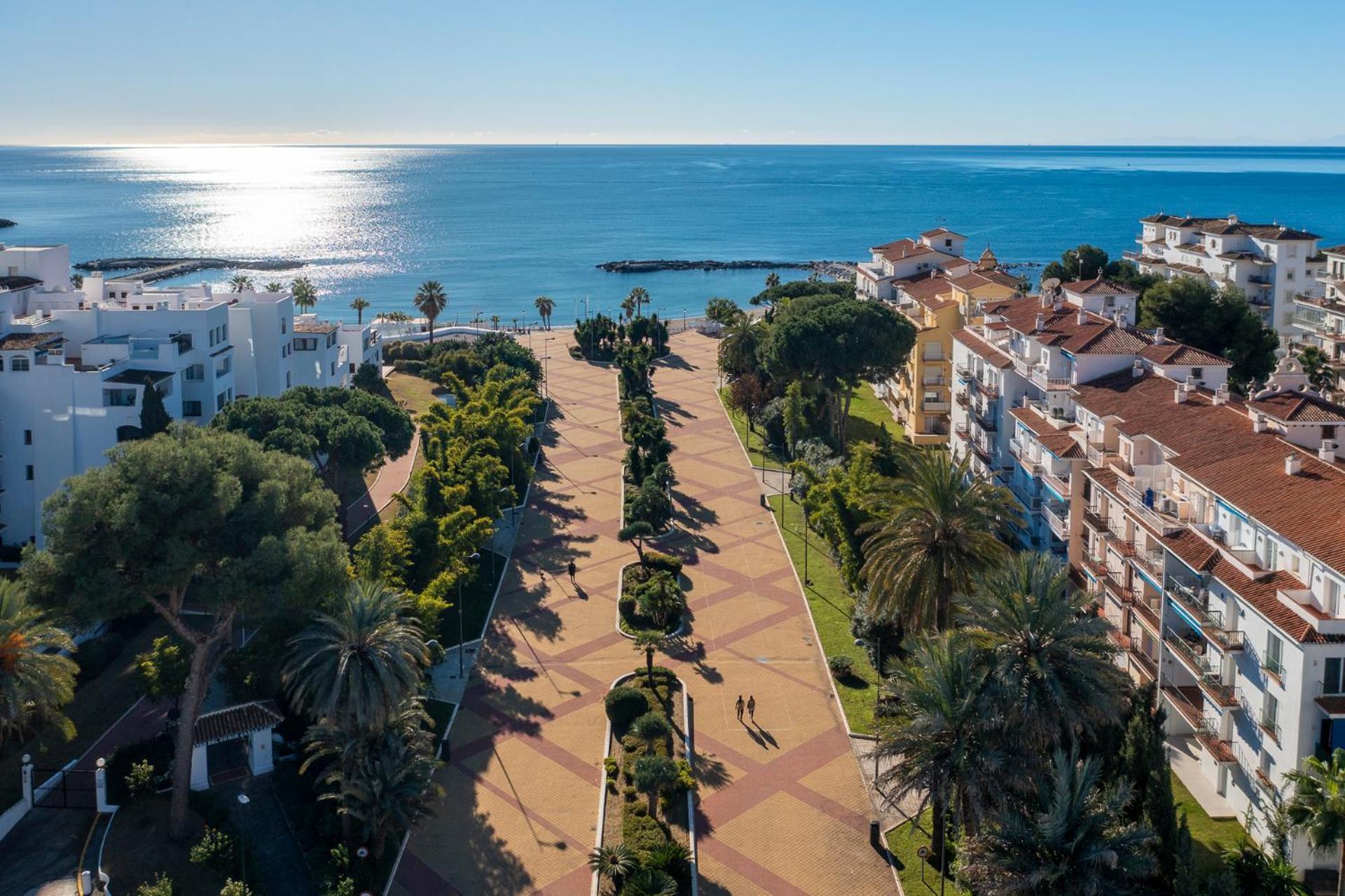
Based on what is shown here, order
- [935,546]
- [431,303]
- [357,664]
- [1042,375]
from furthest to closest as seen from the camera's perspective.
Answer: [431,303] → [1042,375] → [935,546] → [357,664]

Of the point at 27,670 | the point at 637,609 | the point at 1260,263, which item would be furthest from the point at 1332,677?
the point at 1260,263

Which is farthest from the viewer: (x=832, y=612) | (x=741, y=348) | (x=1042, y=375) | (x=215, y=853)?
(x=741, y=348)

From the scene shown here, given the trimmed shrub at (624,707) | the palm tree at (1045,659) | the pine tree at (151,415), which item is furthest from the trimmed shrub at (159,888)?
the pine tree at (151,415)

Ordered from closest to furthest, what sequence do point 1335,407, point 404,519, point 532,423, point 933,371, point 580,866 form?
point 580,866
point 1335,407
point 404,519
point 933,371
point 532,423

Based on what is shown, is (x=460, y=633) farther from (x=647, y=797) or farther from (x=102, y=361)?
(x=102, y=361)

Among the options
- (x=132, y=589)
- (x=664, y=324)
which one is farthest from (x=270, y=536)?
(x=664, y=324)

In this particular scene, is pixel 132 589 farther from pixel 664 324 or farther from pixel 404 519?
pixel 664 324

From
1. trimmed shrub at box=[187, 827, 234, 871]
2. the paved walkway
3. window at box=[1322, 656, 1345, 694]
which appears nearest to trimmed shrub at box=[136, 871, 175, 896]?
trimmed shrub at box=[187, 827, 234, 871]
